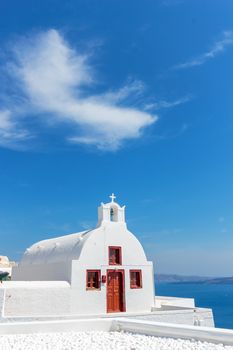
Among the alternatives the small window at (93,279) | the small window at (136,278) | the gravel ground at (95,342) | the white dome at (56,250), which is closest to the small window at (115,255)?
the small window at (136,278)

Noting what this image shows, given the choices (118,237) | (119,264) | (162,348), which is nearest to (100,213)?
(118,237)

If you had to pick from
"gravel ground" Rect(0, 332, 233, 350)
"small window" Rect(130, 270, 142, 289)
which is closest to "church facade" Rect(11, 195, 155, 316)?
"small window" Rect(130, 270, 142, 289)

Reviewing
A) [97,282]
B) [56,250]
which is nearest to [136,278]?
[97,282]

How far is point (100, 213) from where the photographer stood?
1895 centimetres

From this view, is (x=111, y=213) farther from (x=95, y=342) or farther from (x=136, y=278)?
(x=95, y=342)

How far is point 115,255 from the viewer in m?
18.4

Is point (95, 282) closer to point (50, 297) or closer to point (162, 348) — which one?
point (50, 297)

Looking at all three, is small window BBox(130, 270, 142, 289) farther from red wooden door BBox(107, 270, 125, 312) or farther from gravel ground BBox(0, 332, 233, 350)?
gravel ground BBox(0, 332, 233, 350)

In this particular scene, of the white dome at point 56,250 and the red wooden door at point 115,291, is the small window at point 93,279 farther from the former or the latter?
the white dome at point 56,250

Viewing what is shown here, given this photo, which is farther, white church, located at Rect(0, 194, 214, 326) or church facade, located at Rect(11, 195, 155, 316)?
church facade, located at Rect(11, 195, 155, 316)

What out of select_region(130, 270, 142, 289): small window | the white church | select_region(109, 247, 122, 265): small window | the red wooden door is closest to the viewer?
the white church

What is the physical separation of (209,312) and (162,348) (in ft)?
36.8

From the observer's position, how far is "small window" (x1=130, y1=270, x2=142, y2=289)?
730 inches

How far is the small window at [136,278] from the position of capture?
60.8ft
